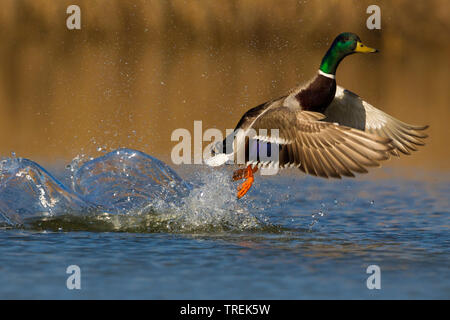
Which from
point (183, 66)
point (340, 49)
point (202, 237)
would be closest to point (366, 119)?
point (340, 49)

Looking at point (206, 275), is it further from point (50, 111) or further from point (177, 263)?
point (50, 111)

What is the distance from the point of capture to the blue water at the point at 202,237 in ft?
17.1

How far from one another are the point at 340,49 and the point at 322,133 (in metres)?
1.40

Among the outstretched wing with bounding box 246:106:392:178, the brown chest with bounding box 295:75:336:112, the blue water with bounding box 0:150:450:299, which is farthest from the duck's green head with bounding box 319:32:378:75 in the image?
the blue water with bounding box 0:150:450:299

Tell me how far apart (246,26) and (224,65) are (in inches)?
97.1

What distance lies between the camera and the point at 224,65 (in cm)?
2212

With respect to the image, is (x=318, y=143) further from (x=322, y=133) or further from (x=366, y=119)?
(x=366, y=119)

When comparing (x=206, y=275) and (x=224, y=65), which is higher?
(x=224, y=65)

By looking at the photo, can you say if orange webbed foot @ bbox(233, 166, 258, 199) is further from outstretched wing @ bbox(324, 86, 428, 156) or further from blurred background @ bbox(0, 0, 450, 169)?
blurred background @ bbox(0, 0, 450, 169)

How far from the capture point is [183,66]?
834 inches

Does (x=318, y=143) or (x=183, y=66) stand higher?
(x=183, y=66)

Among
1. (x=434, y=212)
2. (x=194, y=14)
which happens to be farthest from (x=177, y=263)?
(x=194, y=14)

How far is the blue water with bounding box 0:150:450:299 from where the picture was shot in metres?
5.21
